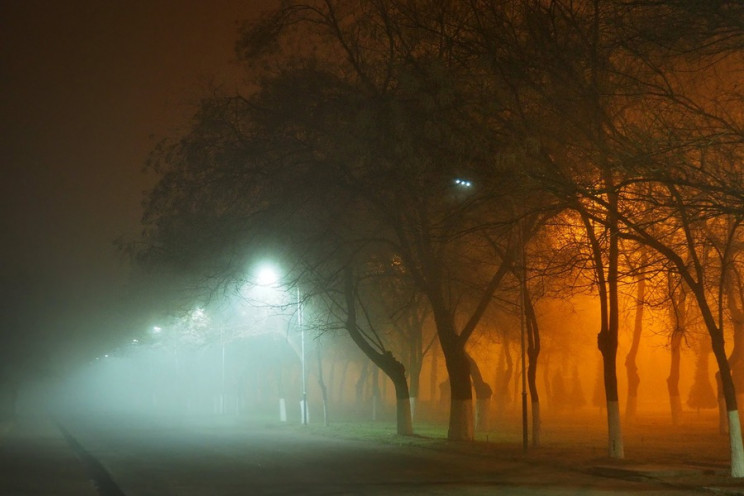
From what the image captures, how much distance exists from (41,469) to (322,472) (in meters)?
7.42

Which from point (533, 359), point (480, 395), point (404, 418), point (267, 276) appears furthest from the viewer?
point (480, 395)

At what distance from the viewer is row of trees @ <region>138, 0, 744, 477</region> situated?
55.4 feet

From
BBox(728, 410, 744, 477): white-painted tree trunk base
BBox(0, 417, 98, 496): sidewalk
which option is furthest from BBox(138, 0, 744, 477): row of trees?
BBox(0, 417, 98, 496): sidewalk

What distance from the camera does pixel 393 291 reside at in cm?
3862

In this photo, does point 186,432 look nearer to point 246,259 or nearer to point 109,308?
point 246,259

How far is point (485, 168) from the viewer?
19719mm

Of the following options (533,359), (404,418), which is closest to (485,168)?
(533,359)

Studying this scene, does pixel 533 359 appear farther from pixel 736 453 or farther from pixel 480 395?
pixel 736 453

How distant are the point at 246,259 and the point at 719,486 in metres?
17.5

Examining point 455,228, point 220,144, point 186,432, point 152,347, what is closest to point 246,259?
point 220,144

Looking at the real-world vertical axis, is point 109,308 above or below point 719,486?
above

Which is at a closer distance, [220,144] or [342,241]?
[220,144]

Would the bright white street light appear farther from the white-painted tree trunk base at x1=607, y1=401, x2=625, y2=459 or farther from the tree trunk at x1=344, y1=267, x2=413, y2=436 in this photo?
the white-painted tree trunk base at x1=607, y1=401, x2=625, y2=459

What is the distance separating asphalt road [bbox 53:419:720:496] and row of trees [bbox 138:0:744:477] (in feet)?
9.96
